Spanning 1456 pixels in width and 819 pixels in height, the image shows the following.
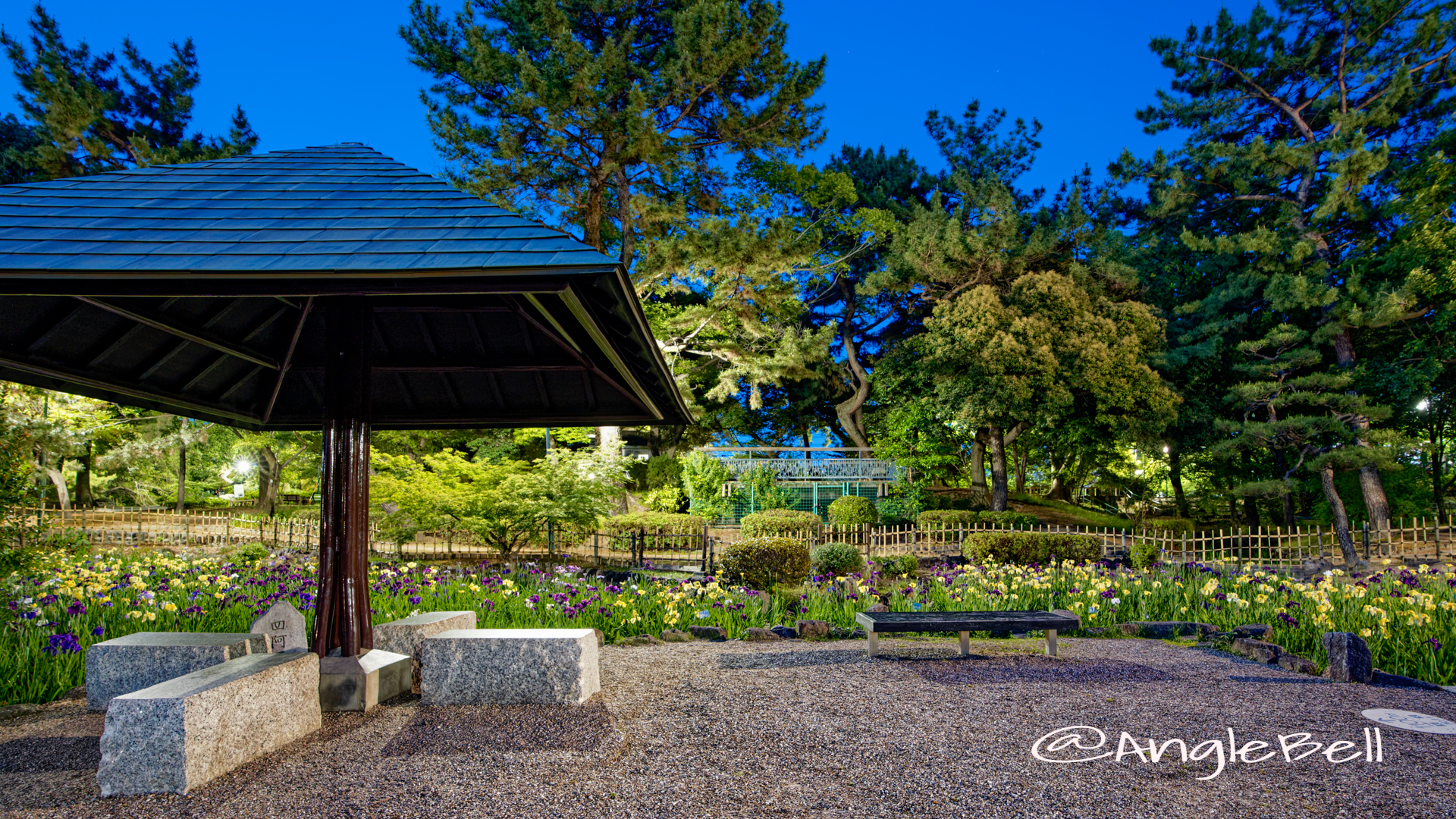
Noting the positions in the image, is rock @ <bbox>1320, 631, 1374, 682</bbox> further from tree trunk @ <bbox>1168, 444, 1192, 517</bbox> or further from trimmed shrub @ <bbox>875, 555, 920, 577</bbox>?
tree trunk @ <bbox>1168, 444, 1192, 517</bbox>

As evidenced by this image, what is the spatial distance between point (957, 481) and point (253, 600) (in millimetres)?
33392

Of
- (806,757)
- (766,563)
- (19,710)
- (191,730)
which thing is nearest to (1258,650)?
(806,757)

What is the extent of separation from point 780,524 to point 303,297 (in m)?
14.8

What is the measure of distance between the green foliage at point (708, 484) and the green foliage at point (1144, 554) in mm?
11864

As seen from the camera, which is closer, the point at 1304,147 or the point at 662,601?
the point at 662,601

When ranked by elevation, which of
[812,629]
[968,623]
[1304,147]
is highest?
[1304,147]

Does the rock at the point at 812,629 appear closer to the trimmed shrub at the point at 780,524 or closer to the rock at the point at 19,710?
the rock at the point at 19,710

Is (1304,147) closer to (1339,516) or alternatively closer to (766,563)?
(1339,516)

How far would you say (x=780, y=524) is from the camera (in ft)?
59.6

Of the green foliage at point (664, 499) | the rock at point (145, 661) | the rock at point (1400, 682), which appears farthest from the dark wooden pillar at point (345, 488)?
the green foliage at point (664, 499)

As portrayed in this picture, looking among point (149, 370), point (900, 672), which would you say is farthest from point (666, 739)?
point (149, 370)

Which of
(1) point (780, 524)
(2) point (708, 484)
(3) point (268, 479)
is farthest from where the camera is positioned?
(3) point (268, 479)

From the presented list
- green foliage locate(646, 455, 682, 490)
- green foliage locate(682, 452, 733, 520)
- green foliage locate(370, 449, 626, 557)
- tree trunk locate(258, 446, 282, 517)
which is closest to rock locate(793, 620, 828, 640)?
green foliage locate(370, 449, 626, 557)

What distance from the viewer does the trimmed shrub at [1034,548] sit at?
14.5 metres
